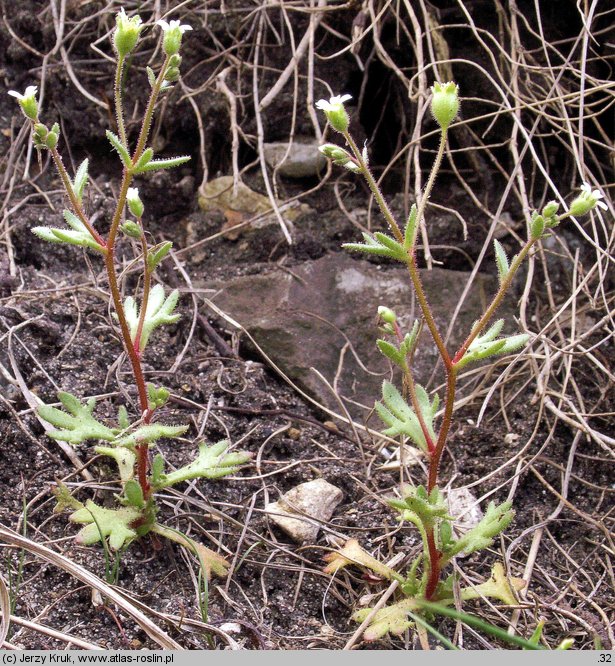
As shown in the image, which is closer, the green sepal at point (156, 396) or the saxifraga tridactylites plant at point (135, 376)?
the saxifraga tridactylites plant at point (135, 376)

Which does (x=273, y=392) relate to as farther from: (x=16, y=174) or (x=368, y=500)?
(x=16, y=174)

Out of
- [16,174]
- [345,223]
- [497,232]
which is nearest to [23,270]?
[16,174]

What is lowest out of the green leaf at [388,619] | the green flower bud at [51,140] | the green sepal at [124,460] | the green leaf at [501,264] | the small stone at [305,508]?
the small stone at [305,508]

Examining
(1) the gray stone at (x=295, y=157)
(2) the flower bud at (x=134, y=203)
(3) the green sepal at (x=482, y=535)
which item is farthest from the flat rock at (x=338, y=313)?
(2) the flower bud at (x=134, y=203)

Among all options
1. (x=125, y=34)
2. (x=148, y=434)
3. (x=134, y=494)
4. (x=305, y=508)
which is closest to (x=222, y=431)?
(x=305, y=508)

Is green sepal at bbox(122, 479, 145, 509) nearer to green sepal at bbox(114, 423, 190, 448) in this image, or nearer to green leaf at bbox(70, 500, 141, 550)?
green leaf at bbox(70, 500, 141, 550)

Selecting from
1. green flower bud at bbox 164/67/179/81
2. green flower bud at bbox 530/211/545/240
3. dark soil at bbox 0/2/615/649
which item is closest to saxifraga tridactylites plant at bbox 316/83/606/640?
green flower bud at bbox 530/211/545/240

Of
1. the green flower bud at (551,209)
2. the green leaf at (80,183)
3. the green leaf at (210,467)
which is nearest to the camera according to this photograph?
the green flower bud at (551,209)

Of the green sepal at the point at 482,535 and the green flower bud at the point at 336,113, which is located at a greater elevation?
the green flower bud at the point at 336,113

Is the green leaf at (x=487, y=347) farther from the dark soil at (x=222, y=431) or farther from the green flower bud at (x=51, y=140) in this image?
the green flower bud at (x=51, y=140)
